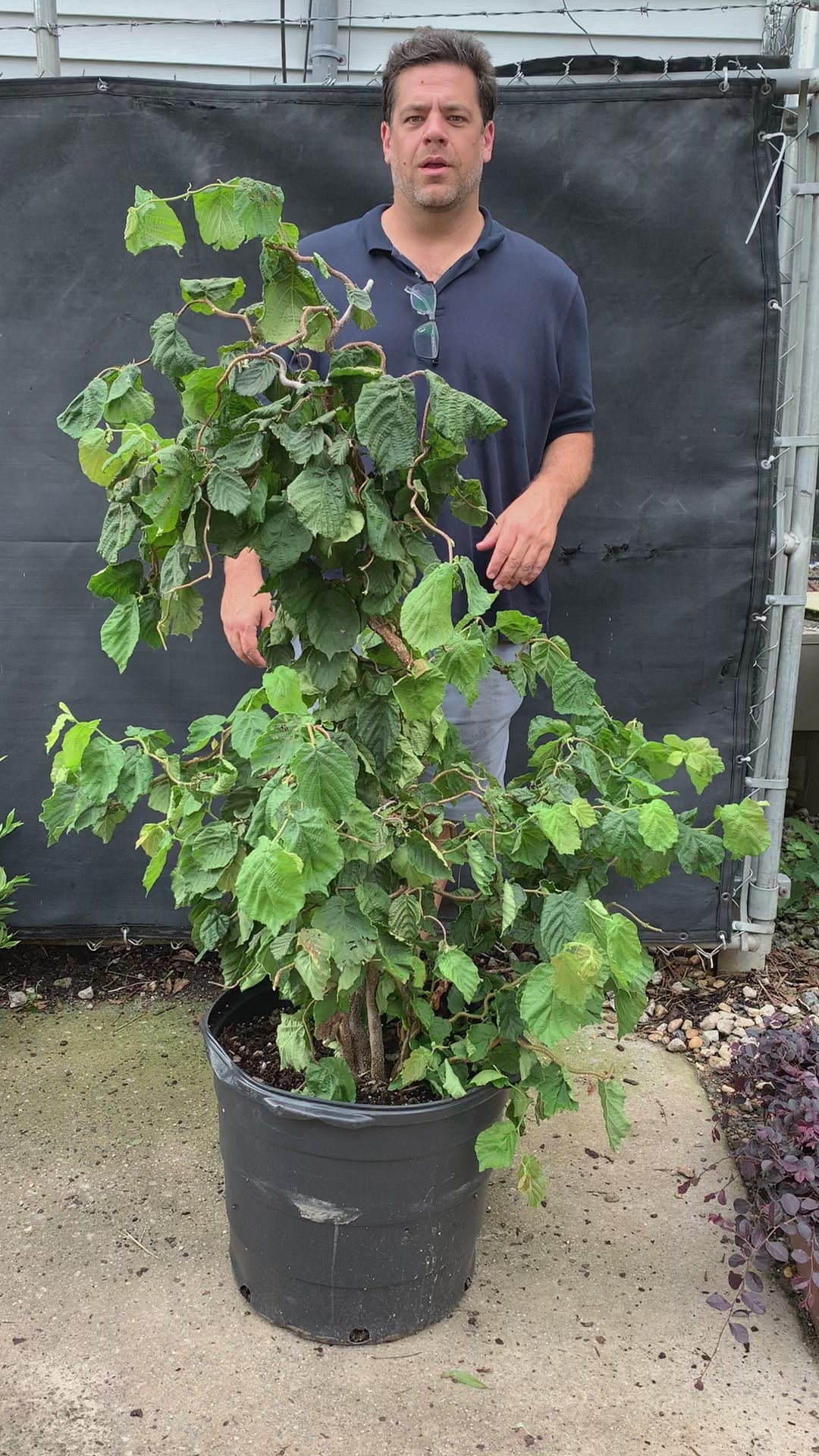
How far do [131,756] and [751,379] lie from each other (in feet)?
6.33

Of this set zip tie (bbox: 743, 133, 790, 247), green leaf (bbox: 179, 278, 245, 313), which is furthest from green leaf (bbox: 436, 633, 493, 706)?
zip tie (bbox: 743, 133, 790, 247)

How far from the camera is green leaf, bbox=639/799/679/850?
61.8 inches

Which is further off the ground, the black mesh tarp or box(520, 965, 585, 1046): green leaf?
the black mesh tarp

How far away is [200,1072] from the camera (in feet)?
8.82

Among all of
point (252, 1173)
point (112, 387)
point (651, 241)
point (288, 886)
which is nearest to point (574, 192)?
point (651, 241)

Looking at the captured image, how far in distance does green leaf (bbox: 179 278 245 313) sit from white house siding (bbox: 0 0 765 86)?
212 centimetres

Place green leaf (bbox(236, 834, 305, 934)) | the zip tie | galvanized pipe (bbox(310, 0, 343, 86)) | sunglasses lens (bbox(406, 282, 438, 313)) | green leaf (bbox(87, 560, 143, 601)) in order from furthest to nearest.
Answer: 1. galvanized pipe (bbox(310, 0, 343, 86))
2. the zip tie
3. sunglasses lens (bbox(406, 282, 438, 313))
4. green leaf (bbox(87, 560, 143, 601))
5. green leaf (bbox(236, 834, 305, 934))

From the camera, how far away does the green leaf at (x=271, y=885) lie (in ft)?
4.10

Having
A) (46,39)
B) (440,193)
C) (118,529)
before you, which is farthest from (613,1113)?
(46,39)

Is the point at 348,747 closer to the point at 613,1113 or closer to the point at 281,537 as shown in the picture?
the point at 281,537

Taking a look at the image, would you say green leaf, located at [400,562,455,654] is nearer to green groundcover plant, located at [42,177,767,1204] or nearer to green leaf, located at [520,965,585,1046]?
green groundcover plant, located at [42,177,767,1204]

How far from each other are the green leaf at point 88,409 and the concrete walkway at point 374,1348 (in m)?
1.51

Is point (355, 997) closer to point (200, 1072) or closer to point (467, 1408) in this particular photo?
point (467, 1408)

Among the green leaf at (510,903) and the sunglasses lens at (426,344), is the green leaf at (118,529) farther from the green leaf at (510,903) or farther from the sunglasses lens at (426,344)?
the sunglasses lens at (426,344)
